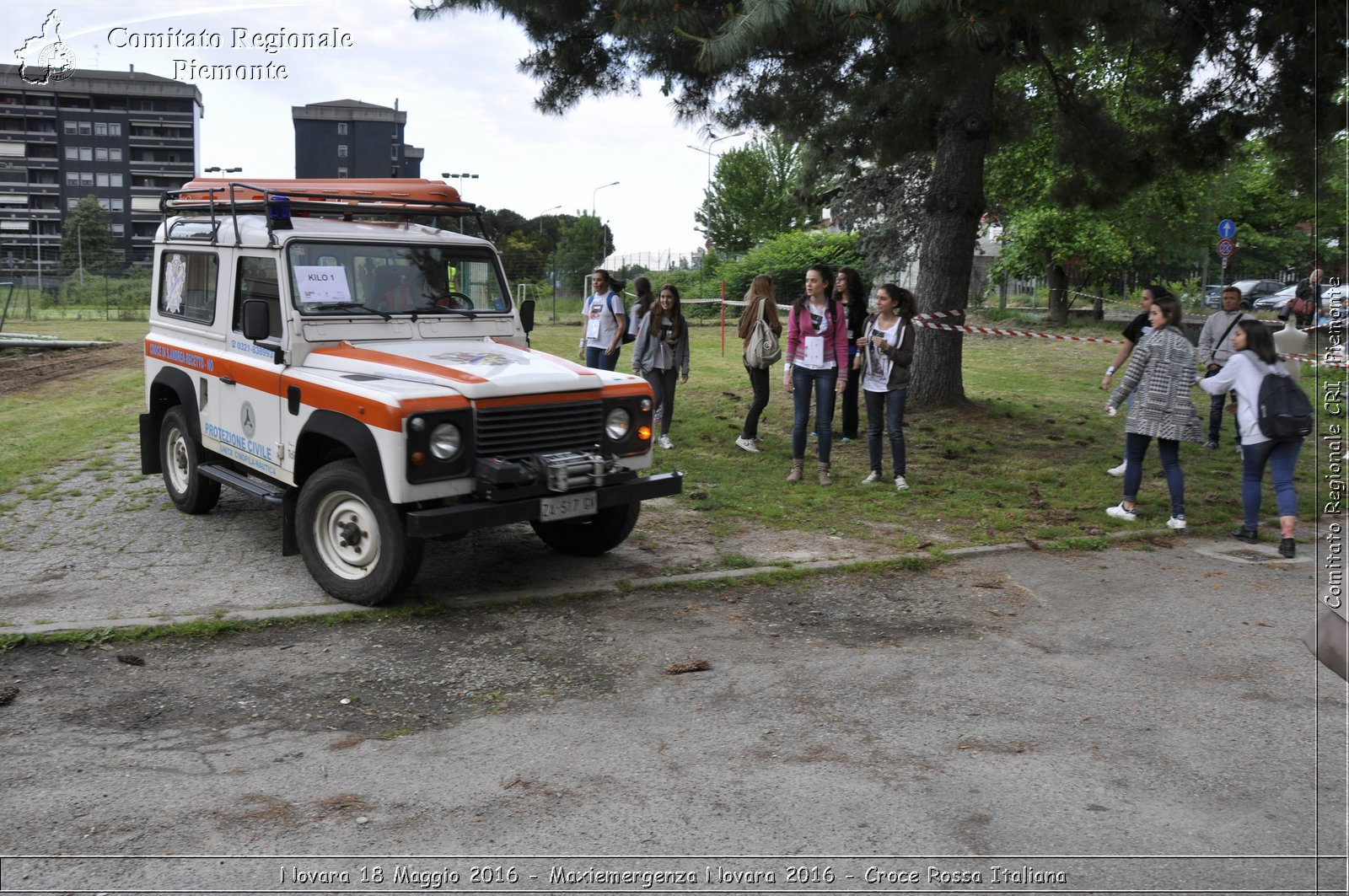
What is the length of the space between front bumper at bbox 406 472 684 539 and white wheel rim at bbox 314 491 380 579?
41cm

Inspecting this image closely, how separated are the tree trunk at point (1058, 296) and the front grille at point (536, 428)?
94.0ft

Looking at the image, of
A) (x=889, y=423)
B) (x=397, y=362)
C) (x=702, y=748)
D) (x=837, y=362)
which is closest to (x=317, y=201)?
(x=397, y=362)

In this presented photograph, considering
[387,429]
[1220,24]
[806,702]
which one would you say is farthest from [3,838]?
[1220,24]

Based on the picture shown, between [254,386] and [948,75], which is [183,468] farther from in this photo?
[948,75]

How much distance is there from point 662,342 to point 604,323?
104cm

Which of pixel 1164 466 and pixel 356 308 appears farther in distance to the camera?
pixel 1164 466

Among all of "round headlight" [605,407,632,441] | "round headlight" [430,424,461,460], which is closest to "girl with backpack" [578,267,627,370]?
"round headlight" [605,407,632,441]

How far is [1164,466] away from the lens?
841 cm

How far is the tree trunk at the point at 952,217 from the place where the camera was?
13188 millimetres

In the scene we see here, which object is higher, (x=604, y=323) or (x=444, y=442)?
(x=604, y=323)

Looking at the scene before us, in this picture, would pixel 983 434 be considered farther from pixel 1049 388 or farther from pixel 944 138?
pixel 1049 388

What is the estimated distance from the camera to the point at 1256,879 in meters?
3.46

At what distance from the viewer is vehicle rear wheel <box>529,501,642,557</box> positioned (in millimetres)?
7234

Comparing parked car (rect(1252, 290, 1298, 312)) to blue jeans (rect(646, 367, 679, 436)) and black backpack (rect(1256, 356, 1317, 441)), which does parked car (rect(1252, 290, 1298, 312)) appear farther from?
black backpack (rect(1256, 356, 1317, 441))
